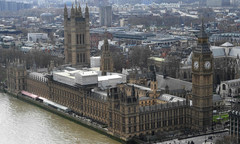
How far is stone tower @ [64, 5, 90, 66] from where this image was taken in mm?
82500

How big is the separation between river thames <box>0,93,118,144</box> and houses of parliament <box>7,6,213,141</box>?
273 cm

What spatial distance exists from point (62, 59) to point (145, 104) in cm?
4222

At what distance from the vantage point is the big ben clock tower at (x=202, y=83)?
5541cm

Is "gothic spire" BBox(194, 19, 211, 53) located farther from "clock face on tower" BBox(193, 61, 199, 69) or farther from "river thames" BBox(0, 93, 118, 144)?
"river thames" BBox(0, 93, 118, 144)

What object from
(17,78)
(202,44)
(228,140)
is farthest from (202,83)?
(17,78)

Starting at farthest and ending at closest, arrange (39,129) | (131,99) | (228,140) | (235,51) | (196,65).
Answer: (235,51) < (39,129) < (196,65) < (131,99) < (228,140)

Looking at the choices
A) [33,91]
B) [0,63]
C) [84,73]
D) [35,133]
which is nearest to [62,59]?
[0,63]

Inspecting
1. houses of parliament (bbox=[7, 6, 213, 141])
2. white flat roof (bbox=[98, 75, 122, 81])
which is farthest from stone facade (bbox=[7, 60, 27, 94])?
white flat roof (bbox=[98, 75, 122, 81])

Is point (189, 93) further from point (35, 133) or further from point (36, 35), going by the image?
point (36, 35)

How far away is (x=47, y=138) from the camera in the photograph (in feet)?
188

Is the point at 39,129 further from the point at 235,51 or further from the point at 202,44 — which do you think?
the point at 235,51

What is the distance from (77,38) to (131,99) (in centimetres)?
3199

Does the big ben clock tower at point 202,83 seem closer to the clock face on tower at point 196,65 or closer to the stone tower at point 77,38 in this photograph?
the clock face on tower at point 196,65

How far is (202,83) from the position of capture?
55531mm
